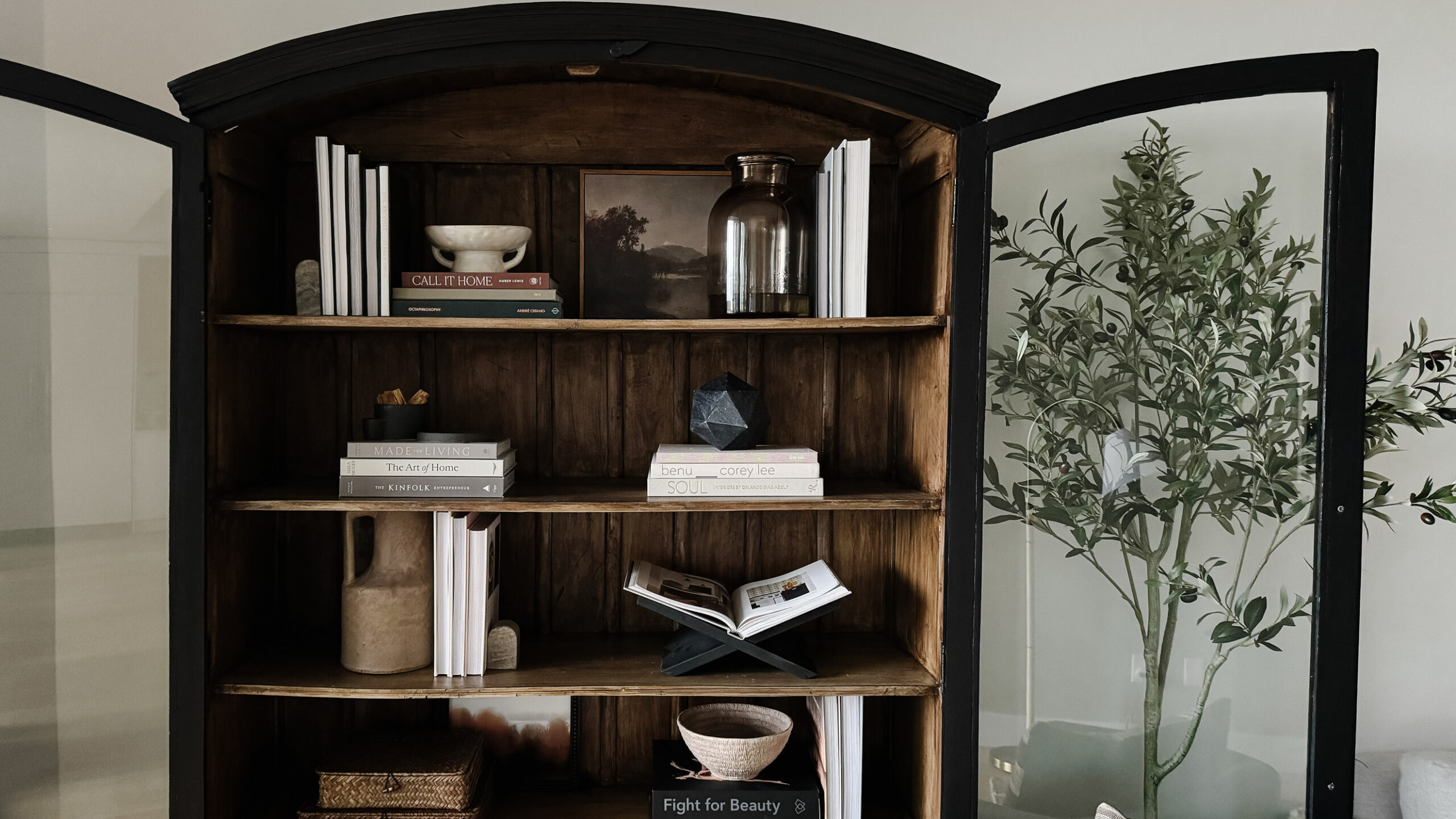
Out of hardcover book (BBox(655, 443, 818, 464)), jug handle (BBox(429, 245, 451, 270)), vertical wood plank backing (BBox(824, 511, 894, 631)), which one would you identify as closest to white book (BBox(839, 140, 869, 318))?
hardcover book (BBox(655, 443, 818, 464))

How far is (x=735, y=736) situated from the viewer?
1.77 metres

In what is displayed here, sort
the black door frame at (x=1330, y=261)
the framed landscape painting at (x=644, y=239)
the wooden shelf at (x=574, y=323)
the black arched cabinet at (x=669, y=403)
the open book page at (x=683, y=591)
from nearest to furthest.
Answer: the black door frame at (x=1330, y=261) < the black arched cabinet at (x=669, y=403) < the wooden shelf at (x=574, y=323) < the open book page at (x=683, y=591) < the framed landscape painting at (x=644, y=239)

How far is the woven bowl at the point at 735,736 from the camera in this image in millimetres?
1586

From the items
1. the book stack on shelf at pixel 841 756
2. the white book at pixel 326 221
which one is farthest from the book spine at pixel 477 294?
the book stack on shelf at pixel 841 756

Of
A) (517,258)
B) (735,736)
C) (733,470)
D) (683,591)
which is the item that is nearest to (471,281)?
(517,258)

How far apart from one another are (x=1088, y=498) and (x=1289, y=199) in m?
0.54

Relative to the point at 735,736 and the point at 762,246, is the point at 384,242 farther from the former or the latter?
the point at 735,736

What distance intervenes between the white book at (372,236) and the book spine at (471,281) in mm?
51

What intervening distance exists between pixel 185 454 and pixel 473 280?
55 cm

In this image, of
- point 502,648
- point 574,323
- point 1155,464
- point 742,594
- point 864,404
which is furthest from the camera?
point 864,404

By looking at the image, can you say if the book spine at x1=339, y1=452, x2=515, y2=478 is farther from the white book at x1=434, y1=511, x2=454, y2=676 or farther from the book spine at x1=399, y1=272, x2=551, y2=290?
the book spine at x1=399, y1=272, x2=551, y2=290

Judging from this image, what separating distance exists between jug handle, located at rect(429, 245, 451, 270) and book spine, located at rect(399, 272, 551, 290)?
0.08 metres

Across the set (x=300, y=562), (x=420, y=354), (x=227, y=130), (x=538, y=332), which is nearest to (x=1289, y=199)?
(x=538, y=332)

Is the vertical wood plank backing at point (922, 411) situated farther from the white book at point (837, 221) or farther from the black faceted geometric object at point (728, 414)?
the black faceted geometric object at point (728, 414)
